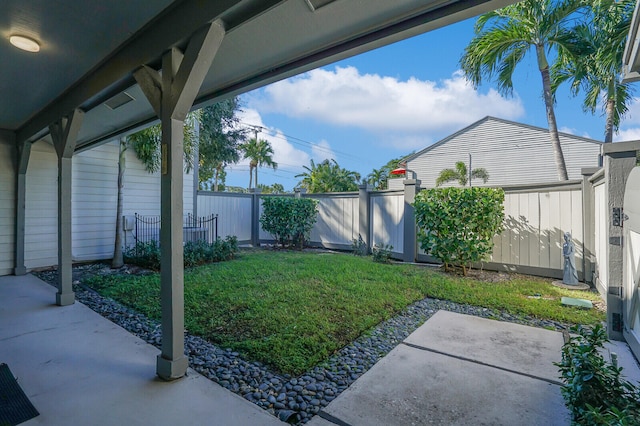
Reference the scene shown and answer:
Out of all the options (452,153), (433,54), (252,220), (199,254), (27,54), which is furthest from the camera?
(452,153)

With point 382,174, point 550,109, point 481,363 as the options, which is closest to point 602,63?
point 550,109

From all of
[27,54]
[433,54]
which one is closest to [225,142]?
[433,54]

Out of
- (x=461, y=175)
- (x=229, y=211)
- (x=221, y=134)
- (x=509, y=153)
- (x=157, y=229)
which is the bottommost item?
(x=157, y=229)

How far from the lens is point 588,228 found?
14.9 ft

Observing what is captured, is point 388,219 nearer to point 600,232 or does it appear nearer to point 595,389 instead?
point 600,232

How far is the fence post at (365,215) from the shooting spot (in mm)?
7648

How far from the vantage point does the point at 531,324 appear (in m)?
3.29

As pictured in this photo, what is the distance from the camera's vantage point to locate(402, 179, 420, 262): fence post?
646 centimetres

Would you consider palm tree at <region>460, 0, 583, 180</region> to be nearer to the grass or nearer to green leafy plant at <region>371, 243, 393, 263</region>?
green leafy plant at <region>371, 243, 393, 263</region>

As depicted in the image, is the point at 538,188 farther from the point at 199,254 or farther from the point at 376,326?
the point at 199,254

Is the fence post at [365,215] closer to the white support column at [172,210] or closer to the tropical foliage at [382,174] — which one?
the white support column at [172,210]

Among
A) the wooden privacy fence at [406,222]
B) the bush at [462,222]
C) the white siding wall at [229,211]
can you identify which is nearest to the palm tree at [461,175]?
the wooden privacy fence at [406,222]

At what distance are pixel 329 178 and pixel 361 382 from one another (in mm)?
17258

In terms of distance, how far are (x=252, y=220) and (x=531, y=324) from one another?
7.61 meters
